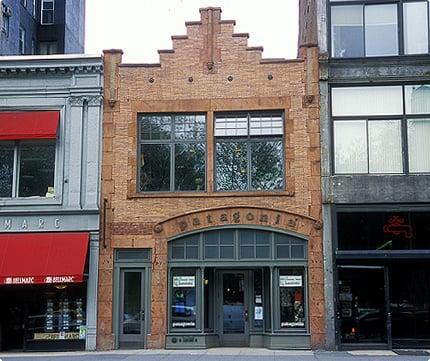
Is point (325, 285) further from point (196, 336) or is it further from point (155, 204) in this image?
point (155, 204)

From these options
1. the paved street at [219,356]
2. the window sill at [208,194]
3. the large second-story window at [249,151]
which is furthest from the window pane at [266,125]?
the paved street at [219,356]

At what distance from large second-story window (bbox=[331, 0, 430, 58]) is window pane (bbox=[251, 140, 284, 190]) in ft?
11.6

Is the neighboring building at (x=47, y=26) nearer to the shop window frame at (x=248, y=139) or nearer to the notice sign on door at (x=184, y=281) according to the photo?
the shop window frame at (x=248, y=139)

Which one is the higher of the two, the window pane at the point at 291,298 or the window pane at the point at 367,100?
the window pane at the point at 367,100

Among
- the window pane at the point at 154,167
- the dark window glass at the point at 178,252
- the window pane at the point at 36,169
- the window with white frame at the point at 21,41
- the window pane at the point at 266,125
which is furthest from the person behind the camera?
the window with white frame at the point at 21,41

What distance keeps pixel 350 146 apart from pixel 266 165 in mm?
2665

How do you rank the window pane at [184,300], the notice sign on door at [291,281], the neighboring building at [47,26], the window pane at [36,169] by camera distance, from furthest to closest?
the neighboring building at [47,26] < the window pane at [36,169] < the window pane at [184,300] < the notice sign on door at [291,281]

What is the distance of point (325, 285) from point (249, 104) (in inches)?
237

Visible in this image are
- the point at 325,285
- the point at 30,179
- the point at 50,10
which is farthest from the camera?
the point at 50,10

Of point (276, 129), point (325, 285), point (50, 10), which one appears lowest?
point (325, 285)

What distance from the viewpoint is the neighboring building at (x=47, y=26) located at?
145ft

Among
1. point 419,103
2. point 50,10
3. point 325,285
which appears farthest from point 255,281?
point 50,10

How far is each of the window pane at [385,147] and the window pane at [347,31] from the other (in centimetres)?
236

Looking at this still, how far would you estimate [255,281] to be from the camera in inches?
827
